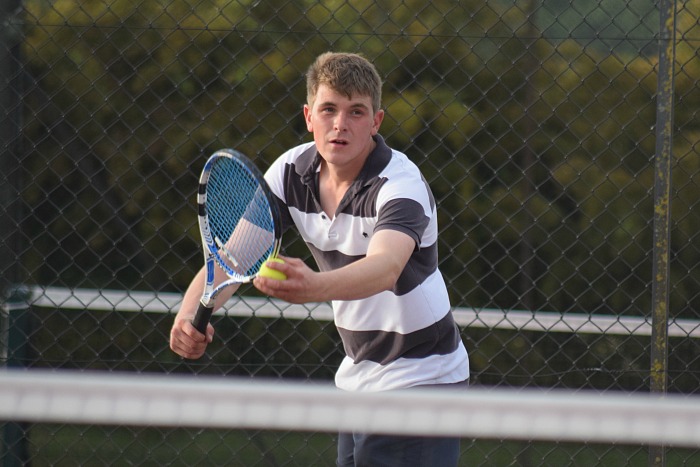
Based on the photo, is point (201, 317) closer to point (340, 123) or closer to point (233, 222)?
point (233, 222)

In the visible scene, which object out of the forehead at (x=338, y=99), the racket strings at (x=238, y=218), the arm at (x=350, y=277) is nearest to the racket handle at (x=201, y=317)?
the racket strings at (x=238, y=218)

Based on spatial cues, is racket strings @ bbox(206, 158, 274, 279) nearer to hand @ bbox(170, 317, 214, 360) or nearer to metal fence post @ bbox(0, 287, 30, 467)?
hand @ bbox(170, 317, 214, 360)

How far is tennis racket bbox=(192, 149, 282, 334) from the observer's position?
1.99m

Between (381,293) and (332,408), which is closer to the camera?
(332,408)

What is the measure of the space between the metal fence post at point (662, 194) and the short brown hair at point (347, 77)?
1.06m

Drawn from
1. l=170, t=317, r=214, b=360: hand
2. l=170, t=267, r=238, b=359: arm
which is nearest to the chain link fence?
l=170, t=267, r=238, b=359: arm

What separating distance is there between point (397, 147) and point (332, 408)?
195cm

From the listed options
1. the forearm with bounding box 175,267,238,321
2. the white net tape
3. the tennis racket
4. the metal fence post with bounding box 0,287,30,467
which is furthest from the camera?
the metal fence post with bounding box 0,287,30,467

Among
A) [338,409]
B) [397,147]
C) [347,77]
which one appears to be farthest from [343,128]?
[397,147]

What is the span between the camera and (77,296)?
10.5ft

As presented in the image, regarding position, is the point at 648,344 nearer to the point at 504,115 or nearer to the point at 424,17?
the point at 504,115

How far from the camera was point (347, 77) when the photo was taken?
2.25m

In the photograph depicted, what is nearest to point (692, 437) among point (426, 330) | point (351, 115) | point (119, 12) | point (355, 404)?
point (355, 404)

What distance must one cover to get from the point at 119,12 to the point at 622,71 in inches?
65.6
